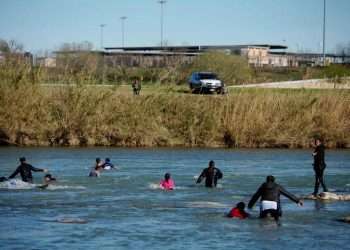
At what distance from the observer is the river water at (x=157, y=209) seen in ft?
77.8

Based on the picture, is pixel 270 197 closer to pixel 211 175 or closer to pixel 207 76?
pixel 211 175

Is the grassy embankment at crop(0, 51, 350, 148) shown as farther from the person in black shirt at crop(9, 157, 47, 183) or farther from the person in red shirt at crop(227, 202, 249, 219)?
the person in red shirt at crop(227, 202, 249, 219)

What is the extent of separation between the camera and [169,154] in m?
50.5

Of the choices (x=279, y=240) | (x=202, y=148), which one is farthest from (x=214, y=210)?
(x=202, y=148)

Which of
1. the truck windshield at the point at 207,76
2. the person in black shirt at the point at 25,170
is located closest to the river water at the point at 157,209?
the person in black shirt at the point at 25,170

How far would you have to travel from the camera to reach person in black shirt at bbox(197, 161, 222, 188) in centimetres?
3422

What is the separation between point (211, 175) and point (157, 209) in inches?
229

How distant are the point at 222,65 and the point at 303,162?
39578 mm

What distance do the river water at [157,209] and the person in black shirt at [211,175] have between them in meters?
0.45

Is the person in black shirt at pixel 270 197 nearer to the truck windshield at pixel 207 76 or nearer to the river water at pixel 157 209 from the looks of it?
the river water at pixel 157 209

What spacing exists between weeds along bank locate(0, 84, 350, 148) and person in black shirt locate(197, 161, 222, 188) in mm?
19947

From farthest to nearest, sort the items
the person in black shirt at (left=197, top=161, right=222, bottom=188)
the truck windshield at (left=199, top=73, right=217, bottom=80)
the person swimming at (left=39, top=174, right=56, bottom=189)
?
the truck windshield at (left=199, top=73, right=217, bottom=80) < the person in black shirt at (left=197, top=161, right=222, bottom=188) < the person swimming at (left=39, top=174, right=56, bottom=189)

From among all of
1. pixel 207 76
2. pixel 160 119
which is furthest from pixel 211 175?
pixel 207 76

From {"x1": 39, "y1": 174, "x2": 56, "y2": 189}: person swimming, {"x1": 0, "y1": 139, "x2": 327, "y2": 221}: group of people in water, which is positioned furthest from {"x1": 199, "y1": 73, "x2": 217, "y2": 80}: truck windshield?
{"x1": 39, "y1": 174, "x2": 56, "y2": 189}: person swimming
